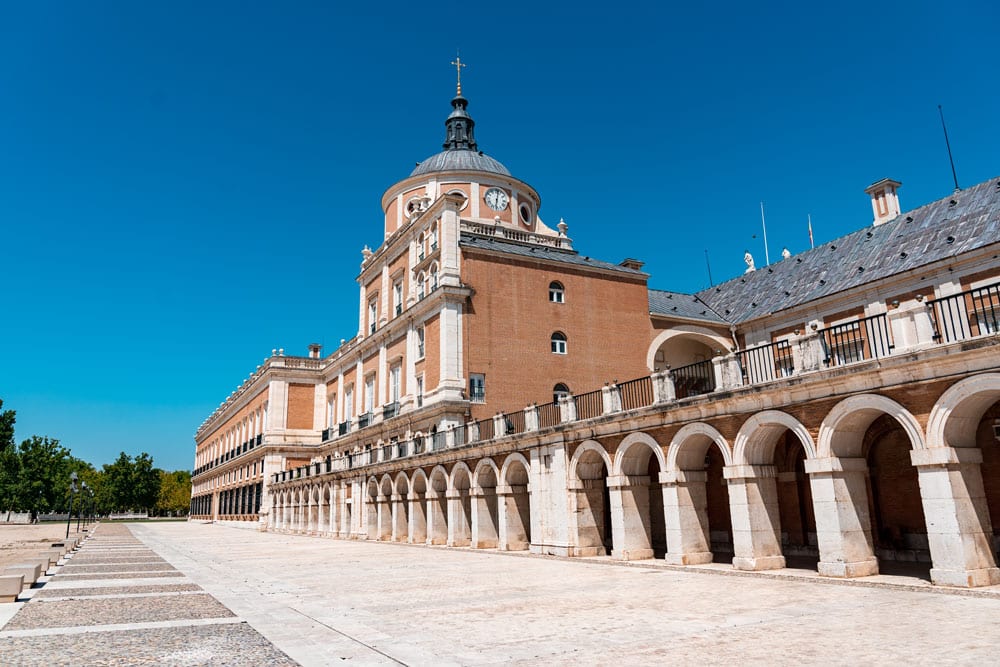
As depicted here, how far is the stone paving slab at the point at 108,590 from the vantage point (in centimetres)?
1365

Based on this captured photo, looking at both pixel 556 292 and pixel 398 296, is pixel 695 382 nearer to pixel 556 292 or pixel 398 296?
pixel 556 292

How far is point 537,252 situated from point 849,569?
84.4 ft

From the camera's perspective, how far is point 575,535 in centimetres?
2045

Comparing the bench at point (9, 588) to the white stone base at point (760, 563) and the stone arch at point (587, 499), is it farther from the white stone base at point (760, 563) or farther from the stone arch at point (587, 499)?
the white stone base at point (760, 563)

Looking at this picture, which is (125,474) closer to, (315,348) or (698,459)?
(315,348)

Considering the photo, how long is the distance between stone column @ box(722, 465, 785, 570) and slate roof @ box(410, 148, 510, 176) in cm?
3450

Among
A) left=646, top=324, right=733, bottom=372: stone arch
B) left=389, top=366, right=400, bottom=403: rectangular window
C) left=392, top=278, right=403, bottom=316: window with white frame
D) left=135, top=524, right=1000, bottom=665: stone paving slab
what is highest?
left=392, top=278, right=403, bottom=316: window with white frame

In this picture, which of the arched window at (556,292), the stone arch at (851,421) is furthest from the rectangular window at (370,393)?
the stone arch at (851,421)

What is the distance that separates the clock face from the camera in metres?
46.4

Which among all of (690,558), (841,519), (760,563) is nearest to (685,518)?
(690,558)

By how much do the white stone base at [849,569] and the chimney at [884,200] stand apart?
77.7ft

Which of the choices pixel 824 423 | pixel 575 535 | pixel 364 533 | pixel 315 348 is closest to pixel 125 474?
pixel 315 348

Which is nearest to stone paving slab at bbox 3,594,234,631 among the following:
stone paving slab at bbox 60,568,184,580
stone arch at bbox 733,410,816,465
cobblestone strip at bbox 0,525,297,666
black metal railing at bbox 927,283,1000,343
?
cobblestone strip at bbox 0,525,297,666

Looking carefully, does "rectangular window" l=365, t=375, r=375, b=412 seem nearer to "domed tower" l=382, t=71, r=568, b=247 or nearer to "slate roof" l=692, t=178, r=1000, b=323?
"domed tower" l=382, t=71, r=568, b=247
